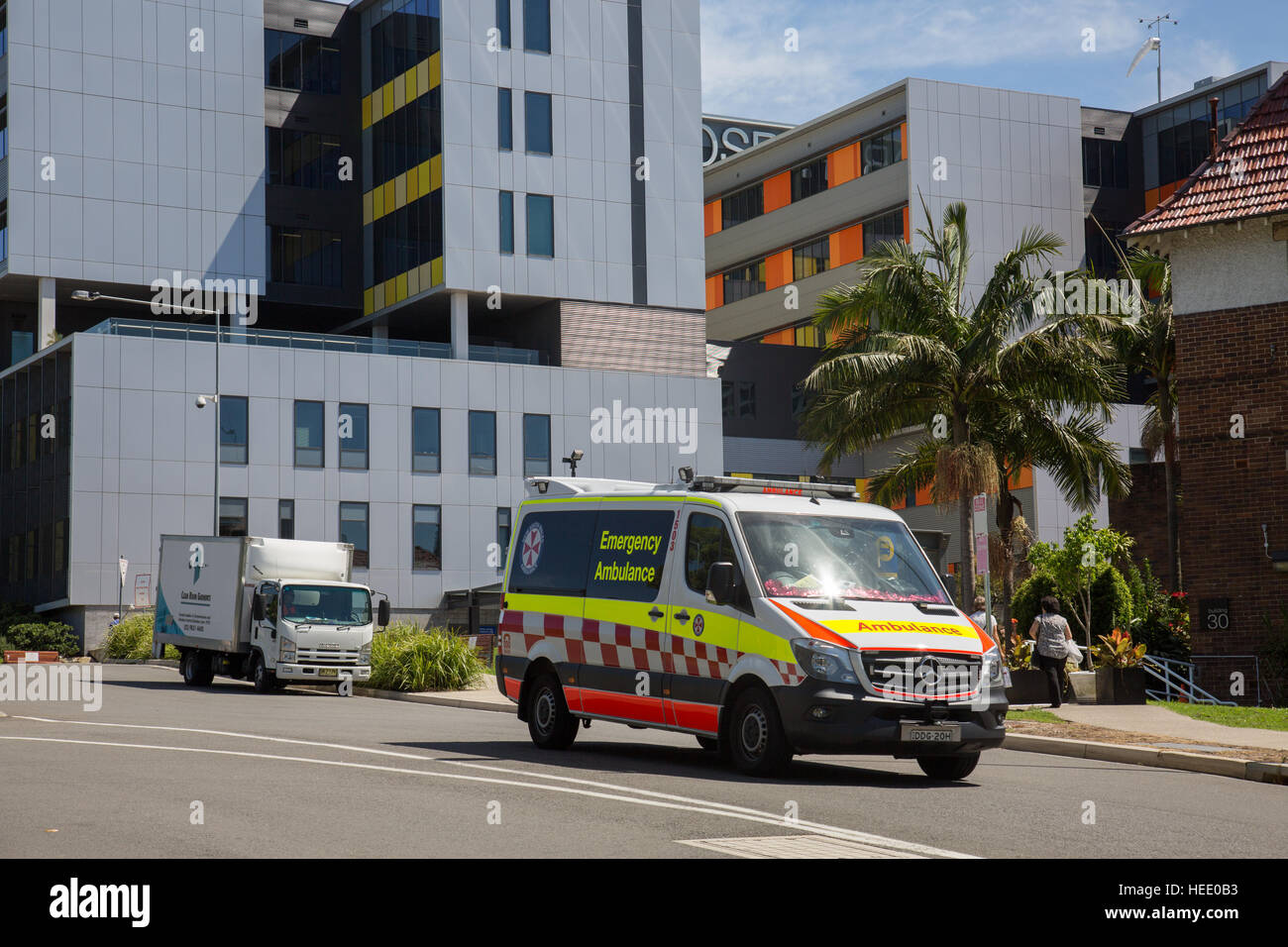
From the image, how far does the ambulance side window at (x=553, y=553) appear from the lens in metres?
15.8

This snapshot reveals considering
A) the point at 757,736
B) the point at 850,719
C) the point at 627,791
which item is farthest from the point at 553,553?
the point at 627,791

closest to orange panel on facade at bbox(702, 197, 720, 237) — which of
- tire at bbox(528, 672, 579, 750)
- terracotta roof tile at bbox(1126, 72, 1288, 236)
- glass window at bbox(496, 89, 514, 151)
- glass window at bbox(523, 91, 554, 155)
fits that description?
glass window at bbox(523, 91, 554, 155)

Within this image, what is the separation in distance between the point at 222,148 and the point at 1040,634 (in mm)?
45648

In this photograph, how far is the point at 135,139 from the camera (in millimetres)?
57781

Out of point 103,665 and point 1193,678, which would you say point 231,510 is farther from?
point 1193,678

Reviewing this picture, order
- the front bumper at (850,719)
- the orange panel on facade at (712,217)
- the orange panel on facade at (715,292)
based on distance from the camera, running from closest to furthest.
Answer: the front bumper at (850,719) → the orange panel on facade at (715,292) → the orange panel on facade at (712,217)

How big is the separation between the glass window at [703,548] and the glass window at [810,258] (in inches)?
2249

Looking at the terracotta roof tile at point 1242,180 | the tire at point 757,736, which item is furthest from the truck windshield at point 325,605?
the tire at point 757,736

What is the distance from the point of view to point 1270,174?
27.8m

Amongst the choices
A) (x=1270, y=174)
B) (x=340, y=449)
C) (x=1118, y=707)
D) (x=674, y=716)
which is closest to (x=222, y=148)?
(x=340, y=449)

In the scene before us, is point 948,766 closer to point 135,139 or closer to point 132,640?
point 132,640

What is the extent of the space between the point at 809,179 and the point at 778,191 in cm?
237

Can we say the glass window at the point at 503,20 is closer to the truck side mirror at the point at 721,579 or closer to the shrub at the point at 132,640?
the shrub at the point at 132,640

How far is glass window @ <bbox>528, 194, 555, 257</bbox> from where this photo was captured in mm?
58906
